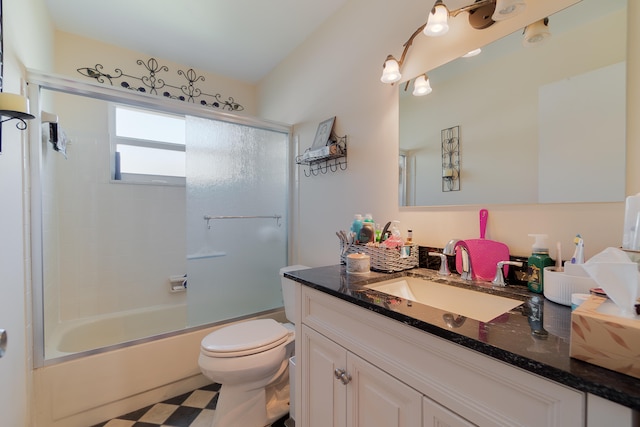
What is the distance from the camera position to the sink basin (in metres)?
0.87

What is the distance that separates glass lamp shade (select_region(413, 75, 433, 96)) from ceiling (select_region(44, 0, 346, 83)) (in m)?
0.88

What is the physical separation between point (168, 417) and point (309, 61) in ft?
8.05

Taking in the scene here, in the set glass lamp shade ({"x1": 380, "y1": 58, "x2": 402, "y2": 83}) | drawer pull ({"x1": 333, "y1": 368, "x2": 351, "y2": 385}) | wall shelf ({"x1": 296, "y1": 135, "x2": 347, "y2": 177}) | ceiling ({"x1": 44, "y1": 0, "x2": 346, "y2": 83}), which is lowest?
drawer pull ({"x1": 333, "y1": 368, "x2": 351, "y2": 385})

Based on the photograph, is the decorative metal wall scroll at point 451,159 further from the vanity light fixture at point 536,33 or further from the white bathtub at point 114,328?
the white bathtub at point 114,328

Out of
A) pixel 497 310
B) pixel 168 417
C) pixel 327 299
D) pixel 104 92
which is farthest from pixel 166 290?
pixel 497 310

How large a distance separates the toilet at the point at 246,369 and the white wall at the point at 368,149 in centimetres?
65

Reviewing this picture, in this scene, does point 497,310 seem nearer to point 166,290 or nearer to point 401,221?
point 401,221

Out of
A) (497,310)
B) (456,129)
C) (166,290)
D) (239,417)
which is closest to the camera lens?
(497,310)

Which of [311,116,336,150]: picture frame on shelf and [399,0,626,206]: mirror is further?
[311,116,336,150]: picture frame on shelf

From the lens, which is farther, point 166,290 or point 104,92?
point 166,290

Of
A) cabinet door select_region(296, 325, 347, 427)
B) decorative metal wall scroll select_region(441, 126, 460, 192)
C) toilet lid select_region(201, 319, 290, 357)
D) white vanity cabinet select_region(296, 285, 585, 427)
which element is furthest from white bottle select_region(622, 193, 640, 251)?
toilet lid select_region(201, 319, 290, 357)

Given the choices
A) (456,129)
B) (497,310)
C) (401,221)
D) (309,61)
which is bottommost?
(497,310)

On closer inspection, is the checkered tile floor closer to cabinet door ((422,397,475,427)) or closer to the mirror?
cabinet door ((422,397,475,427))

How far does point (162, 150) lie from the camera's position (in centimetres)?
248
